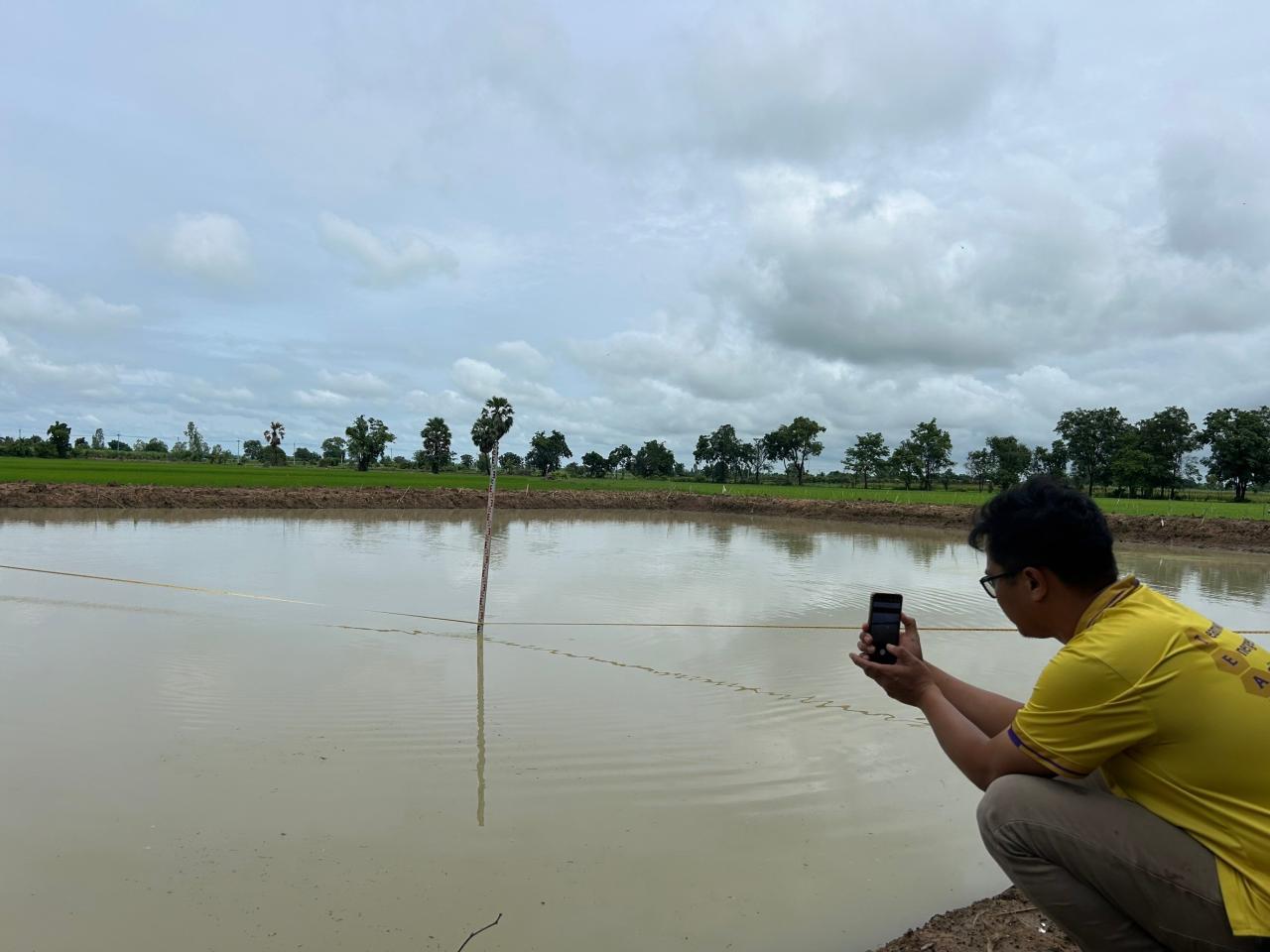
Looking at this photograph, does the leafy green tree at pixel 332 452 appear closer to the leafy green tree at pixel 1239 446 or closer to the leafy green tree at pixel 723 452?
the leafy green tree at pixel 723 452

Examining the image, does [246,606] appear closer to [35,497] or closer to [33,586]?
[33,586]

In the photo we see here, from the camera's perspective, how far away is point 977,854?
10.5 ft

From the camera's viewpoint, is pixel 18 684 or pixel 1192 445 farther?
pixel 1192 445

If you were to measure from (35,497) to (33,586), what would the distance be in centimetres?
1460

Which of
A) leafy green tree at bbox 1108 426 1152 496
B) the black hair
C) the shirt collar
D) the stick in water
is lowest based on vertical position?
the stick in water

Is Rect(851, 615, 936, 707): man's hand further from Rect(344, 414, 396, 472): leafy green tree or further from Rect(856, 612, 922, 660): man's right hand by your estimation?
Rect(344, 414, 396, 472): leafy green tree

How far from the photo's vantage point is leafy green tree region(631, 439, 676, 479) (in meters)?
74.1

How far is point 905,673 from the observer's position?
1.98 meters

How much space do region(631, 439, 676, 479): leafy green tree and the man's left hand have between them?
71.1 m

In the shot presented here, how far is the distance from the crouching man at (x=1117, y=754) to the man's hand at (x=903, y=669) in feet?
0.22

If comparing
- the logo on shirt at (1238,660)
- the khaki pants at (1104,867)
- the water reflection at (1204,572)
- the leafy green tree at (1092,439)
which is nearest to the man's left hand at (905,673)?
the khaki pants at (1104,867)

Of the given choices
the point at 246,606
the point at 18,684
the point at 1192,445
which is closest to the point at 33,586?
the point at 246,606

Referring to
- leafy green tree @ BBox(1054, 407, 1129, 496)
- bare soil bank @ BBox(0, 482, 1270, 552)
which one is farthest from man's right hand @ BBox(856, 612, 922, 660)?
leafy green tree @ BBox(1054, 407, 1129, 496)

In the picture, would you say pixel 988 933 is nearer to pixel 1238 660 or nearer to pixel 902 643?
pixel 902 643
